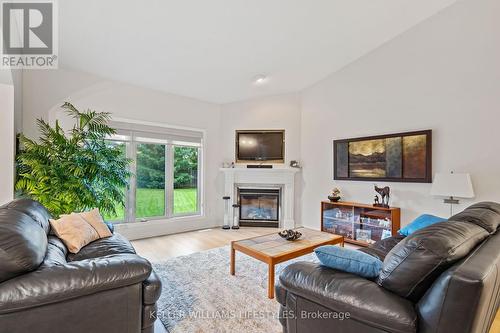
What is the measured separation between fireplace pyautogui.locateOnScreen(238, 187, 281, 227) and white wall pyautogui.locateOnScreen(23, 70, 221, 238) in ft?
1.92

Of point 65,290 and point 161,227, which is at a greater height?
point 65,290

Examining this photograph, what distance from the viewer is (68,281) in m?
1.26

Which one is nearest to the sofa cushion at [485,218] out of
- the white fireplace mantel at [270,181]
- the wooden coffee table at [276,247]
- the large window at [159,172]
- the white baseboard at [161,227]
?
the wooden coffee table at [276,247]

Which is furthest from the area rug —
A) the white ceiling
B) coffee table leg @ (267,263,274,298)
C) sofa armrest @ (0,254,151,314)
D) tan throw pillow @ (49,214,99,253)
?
the white ceiling

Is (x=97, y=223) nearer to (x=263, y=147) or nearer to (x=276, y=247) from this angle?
(x=276, y=247)

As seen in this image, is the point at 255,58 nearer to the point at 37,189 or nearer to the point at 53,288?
the point at 37,189

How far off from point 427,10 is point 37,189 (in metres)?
5.45

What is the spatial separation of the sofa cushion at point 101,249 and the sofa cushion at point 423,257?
2060 mm

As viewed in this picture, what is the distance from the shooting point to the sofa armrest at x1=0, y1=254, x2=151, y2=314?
1.15m

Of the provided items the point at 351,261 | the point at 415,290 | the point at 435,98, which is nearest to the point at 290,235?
the point at 351,261

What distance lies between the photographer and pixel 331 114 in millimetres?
4711

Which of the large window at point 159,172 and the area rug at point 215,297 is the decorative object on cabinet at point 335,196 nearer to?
the area rug at point 215,297

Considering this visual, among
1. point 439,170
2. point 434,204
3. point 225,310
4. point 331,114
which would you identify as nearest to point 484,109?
point 439,170

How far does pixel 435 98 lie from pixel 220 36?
308 centimetres
